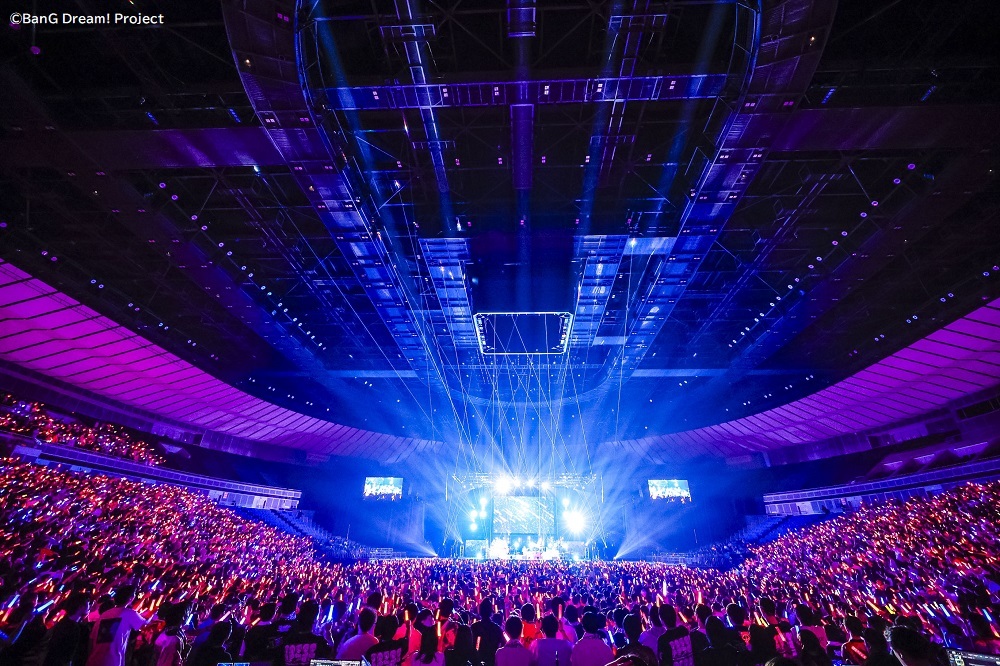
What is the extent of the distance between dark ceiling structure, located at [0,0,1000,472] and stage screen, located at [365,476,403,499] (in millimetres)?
17733

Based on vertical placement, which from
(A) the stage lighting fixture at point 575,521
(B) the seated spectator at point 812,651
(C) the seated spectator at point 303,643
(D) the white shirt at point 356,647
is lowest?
(B) the seated spectator at point 812,651

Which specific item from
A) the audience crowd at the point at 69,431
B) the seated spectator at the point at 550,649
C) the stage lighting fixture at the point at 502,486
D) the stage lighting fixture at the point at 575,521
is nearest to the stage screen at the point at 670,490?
the stage lighting fixture at the point at 575,521

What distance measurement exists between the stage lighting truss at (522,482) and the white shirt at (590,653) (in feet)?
81.5

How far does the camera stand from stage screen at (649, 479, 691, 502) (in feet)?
99.1

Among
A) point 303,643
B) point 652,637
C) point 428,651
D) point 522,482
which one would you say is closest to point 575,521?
point 522,482

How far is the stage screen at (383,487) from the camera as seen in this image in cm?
3130

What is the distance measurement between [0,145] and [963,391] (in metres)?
28.3

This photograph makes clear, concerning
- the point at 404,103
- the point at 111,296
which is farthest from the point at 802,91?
the point at 111,296

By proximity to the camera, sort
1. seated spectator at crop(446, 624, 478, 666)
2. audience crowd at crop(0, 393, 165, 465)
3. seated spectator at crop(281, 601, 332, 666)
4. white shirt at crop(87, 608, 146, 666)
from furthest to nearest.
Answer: audience crowd at crop(0, 393, 165, 465) → white shirt at crop(87, 608, 146, 666) → seated spectator at crop(446, 624, 478, 666) → seated spectator at crop(281, 601, 332, 666)

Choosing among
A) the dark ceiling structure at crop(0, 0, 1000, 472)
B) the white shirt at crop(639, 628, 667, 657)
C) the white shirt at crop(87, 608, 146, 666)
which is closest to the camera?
the white shirt at crop(87, 608, 146, 666)

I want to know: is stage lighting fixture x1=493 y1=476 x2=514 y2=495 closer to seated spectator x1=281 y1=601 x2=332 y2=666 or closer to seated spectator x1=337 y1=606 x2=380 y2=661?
seated spectator x1=337 y1=606 x2=380 y2=661

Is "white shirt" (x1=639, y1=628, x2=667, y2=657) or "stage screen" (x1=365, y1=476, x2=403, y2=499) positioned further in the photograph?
"stage screen" (x1=365, y1=476, x2=403, y2=499)

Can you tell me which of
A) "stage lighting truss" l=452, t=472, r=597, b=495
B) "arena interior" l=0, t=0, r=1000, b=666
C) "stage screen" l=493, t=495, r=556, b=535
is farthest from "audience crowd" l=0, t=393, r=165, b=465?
"stage screen" l=493, t=495, r=556, b=535

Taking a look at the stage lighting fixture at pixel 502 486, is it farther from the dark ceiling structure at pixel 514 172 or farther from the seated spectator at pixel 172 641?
the seated spectator at pixel 172 641
